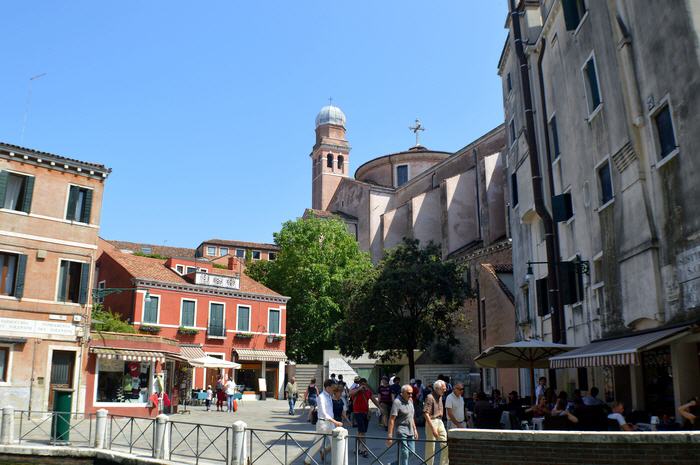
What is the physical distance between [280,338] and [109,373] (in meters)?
16.1

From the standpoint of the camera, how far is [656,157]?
1177cm

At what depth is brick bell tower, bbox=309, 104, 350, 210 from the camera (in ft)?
253

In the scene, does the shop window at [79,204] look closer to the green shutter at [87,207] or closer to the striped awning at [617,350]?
the green shutter at [87,207]

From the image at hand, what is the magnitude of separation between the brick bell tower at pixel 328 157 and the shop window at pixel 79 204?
5437cm

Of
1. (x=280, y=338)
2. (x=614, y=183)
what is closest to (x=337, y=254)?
(x=280, y=338)

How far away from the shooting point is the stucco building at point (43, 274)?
1947 cm

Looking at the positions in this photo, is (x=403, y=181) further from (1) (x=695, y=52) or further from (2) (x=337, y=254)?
(1) (x=695, y=52)

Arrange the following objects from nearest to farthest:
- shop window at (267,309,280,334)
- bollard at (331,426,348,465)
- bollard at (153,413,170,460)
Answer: bollard at (331,426,348,465)
bollard at (153,413,170,460)
shop window at (267,309,280,334)

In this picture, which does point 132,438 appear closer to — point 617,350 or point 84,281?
point 84,281

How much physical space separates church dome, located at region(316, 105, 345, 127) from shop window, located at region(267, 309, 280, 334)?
47532 mm

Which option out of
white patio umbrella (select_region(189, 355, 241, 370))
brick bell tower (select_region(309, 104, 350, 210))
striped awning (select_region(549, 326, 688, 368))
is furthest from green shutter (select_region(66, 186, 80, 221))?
brick bell tower (select_region(309, 104, 350, 210))

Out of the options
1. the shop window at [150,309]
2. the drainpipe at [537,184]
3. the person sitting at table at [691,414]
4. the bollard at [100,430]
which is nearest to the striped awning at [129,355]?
the bollard at [100,430]

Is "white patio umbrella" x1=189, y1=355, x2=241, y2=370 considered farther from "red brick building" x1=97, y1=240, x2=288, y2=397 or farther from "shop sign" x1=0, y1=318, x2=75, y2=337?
"shop sign" x1=0, y1=318, x2=75, y2=337

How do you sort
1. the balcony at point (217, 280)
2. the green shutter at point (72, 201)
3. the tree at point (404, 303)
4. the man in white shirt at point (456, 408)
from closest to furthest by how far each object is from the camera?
the man in white shirt at point (456, 408)
the green shutter at point (72, 201)
the tree at point (404, 303)
the balcony at point (217, 280)
